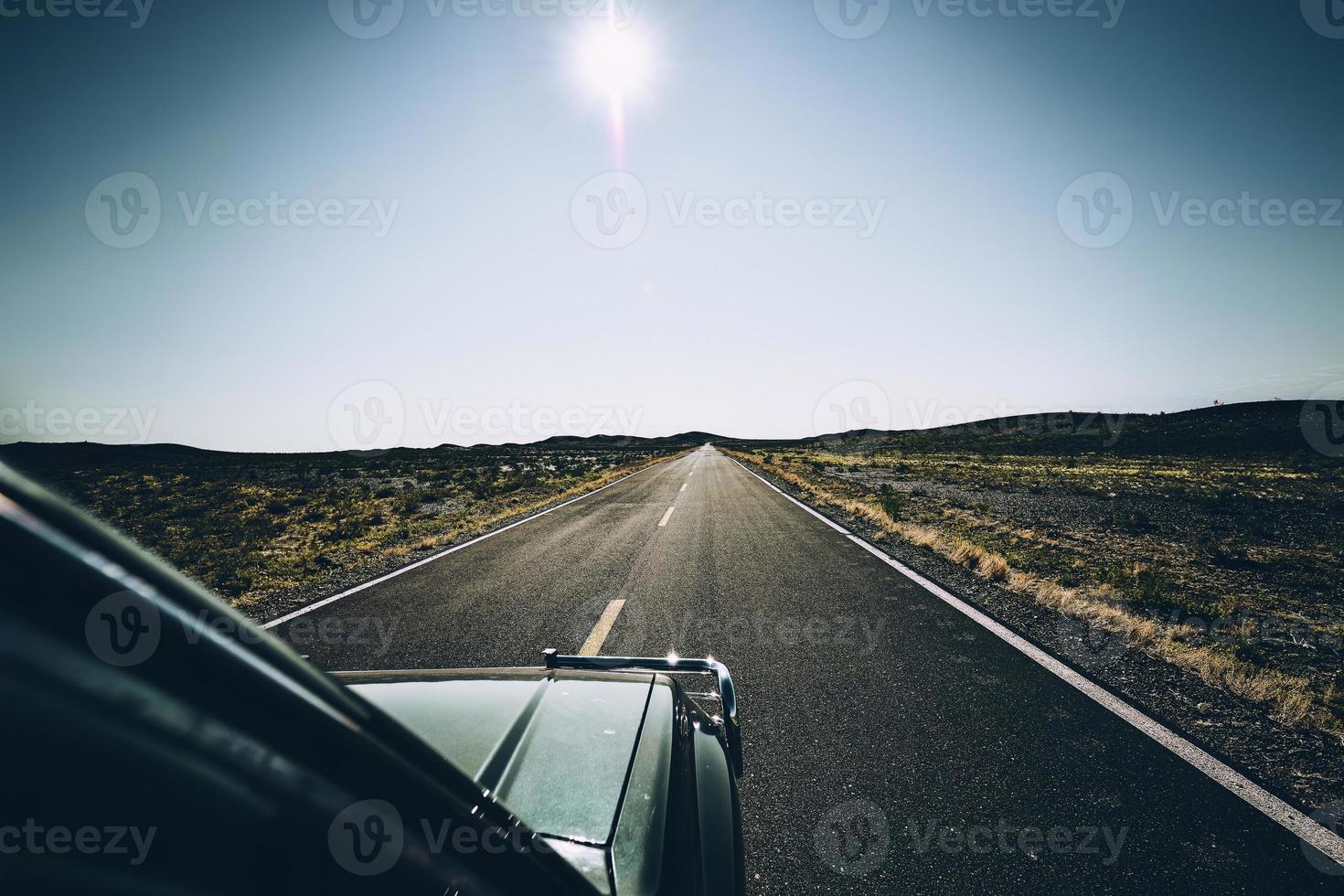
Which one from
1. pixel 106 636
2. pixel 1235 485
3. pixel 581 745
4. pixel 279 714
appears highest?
pixel 106 636

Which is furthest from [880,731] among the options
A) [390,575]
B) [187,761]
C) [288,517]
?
[288,517]

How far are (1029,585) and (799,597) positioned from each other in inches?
109

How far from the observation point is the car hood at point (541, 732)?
1611 mm

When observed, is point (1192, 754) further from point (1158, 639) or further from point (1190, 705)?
point (1158, 639)

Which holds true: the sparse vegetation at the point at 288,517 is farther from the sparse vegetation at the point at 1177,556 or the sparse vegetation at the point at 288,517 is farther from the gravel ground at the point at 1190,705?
the sparse vegetation at the point at 1177,556

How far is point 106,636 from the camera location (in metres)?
0.48

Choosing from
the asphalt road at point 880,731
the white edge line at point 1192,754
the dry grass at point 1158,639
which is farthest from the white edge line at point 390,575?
the dry grass at point 1158,639

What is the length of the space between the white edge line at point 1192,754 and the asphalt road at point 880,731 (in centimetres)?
8

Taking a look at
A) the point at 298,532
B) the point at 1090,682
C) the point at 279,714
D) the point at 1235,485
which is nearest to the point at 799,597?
the point at 1090,682

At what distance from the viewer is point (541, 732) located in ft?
6.39

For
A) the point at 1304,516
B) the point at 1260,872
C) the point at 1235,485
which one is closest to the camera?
the point at 1260,872

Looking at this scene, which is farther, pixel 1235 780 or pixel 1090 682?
pixel 1090 682

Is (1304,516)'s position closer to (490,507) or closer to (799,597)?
(799,597)

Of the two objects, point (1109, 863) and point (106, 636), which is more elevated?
point (106, 636)
